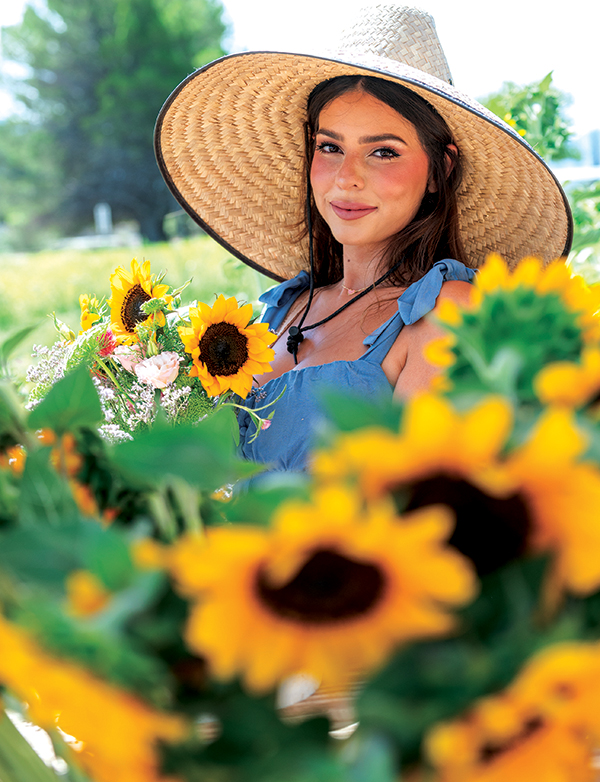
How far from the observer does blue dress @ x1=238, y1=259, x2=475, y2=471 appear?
3.82ft

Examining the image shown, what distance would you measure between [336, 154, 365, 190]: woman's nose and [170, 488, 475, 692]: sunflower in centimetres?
107

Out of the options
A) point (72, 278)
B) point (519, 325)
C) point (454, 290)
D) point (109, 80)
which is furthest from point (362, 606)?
point (109, 80)

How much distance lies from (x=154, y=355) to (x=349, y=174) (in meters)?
0.59

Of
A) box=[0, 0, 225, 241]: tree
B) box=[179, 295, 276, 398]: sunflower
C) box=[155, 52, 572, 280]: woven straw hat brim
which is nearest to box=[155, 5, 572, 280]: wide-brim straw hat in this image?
box=[155, 52, 572, 280]: woven straw hat brim

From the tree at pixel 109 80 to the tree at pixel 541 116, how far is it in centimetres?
1852

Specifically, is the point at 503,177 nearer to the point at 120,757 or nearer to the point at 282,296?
the point at 282,296

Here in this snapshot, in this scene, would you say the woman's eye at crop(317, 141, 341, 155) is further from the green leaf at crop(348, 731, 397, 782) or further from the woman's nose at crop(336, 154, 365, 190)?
Answer: the green leaf at crop(348, 731, 397, 782)

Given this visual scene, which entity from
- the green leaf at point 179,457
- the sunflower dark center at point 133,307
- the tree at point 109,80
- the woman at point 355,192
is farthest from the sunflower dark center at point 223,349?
the tree at point 109,80

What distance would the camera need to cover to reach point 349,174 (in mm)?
1229

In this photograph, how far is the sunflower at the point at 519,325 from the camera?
0.27m

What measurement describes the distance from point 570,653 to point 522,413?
3.4 inches

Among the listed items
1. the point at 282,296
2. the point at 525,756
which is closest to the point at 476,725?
the point at 525,756

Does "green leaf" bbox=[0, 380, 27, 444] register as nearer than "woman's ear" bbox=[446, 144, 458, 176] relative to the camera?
Yes

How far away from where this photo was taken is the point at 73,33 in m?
20.0
